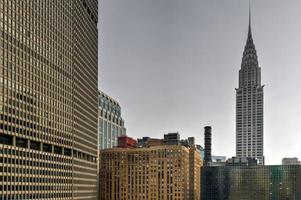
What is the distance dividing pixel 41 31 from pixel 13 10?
20.4m

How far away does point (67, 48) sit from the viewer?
180 m

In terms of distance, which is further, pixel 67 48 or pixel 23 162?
pixel 67 48

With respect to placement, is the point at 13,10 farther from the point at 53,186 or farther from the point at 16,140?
the point at 53,186

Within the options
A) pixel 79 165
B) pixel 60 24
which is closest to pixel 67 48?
pixel 60 24

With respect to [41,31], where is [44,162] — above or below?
below

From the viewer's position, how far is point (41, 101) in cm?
15350

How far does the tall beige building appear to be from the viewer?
129750 mm

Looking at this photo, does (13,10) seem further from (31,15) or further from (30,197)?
(30,197)

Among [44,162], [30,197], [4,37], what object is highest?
[4,37]

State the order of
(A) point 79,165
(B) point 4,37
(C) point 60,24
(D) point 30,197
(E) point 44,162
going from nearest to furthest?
1. (B) point 4,37
2. (D) point 30,197
3. (E) point 44,162
4. (C) point 60,24
5. (A) point 79,165

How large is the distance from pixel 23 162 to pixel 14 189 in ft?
32.6

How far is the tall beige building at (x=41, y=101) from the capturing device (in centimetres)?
12975

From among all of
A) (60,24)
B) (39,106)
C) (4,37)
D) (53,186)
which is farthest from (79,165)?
(4,37)

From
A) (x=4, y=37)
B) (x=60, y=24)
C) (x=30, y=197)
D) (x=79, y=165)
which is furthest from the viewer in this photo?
(x=79, y=165)
